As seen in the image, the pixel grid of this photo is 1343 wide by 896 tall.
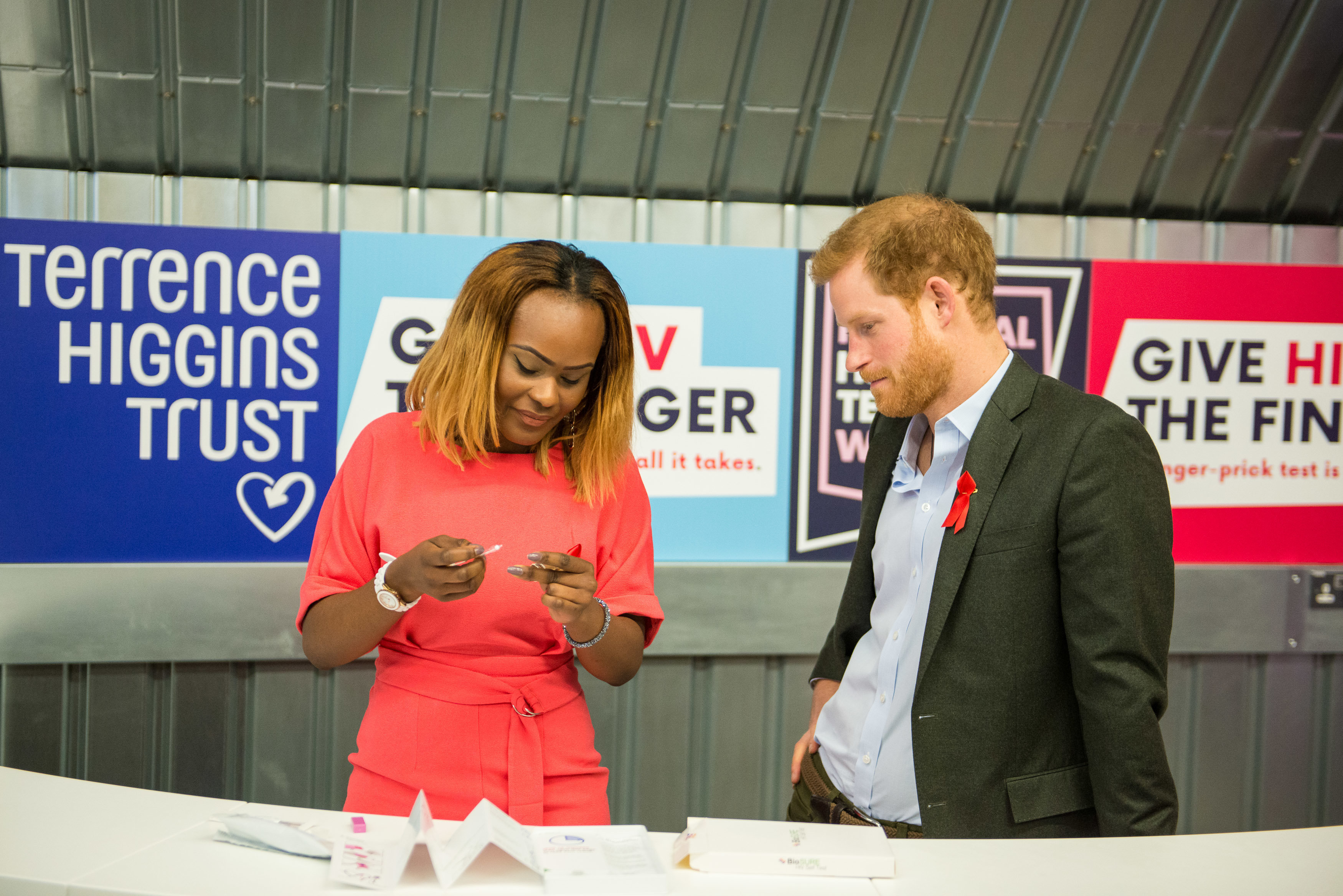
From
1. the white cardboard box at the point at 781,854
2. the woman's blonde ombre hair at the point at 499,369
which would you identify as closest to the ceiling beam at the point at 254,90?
the woman's blonde ombre hair at the point at 499,369

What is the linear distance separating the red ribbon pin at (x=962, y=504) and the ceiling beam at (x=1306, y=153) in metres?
2.69

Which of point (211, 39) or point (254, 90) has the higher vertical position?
point (211, 39)

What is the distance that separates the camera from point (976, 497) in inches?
66.1

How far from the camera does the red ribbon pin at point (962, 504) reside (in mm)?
1688

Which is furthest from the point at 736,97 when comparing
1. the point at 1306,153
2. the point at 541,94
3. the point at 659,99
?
the point at 1306,153

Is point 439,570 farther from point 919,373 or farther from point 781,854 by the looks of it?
point 919,373

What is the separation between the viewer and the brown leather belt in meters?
1.72

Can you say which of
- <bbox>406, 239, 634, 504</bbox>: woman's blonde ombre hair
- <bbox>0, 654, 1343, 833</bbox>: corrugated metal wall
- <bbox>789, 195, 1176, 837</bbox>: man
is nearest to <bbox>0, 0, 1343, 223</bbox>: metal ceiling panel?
<bbox>406, 239, 634, 504</bbox>: woman's blonde ombre hair

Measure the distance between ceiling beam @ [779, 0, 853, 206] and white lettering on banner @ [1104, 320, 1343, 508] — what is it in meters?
1.30

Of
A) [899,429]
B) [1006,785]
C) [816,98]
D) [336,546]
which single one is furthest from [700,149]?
[1006,785]

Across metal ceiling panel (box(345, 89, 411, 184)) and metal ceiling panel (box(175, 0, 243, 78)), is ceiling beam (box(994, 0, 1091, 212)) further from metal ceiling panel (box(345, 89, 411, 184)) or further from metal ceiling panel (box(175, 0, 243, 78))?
metal ceiling panel (box(175, 0, 243, 78))

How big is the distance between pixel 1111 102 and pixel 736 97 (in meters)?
1.29

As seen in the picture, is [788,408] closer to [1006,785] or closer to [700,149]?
[700,149]

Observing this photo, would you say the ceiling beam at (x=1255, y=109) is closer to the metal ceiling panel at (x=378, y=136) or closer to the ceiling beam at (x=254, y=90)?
the metal ceiling panel at (x=378, y=136)
